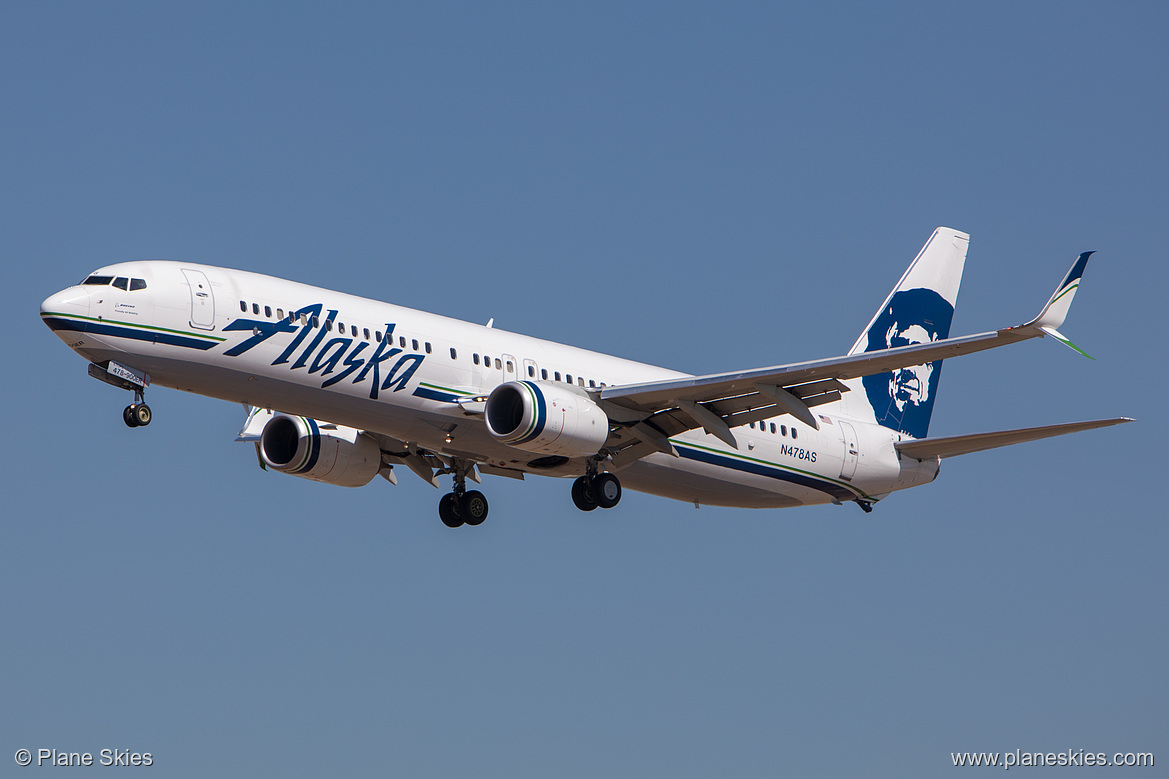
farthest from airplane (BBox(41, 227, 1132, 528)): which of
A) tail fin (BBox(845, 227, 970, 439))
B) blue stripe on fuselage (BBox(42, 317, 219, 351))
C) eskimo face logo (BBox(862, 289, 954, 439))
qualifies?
eskimo face logo (BBox(862, 289, 954, 439))

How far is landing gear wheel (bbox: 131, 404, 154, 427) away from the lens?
29.0 meters

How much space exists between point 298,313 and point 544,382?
251 inches

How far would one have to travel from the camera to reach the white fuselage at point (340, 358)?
29.2 metres

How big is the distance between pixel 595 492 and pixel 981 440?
10.4 meters

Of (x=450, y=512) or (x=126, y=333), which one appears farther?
(x=450, y=512)

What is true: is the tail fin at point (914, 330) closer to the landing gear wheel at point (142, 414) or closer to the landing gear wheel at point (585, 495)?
the landing gear wheel at point (585, 495)

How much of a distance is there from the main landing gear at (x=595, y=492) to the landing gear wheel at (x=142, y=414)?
10476 millimetres

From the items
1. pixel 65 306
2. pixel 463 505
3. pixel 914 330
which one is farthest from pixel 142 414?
pixel 914 330

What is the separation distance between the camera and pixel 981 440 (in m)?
36.5

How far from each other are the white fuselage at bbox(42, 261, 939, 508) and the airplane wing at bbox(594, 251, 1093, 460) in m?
1.27

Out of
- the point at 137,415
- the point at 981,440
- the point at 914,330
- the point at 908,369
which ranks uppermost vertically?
the point at 914,330

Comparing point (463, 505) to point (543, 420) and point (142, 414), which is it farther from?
point (142, 414)

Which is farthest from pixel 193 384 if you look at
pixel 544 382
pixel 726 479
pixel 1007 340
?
pixel 1007 340

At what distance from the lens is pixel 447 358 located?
32188 mm
